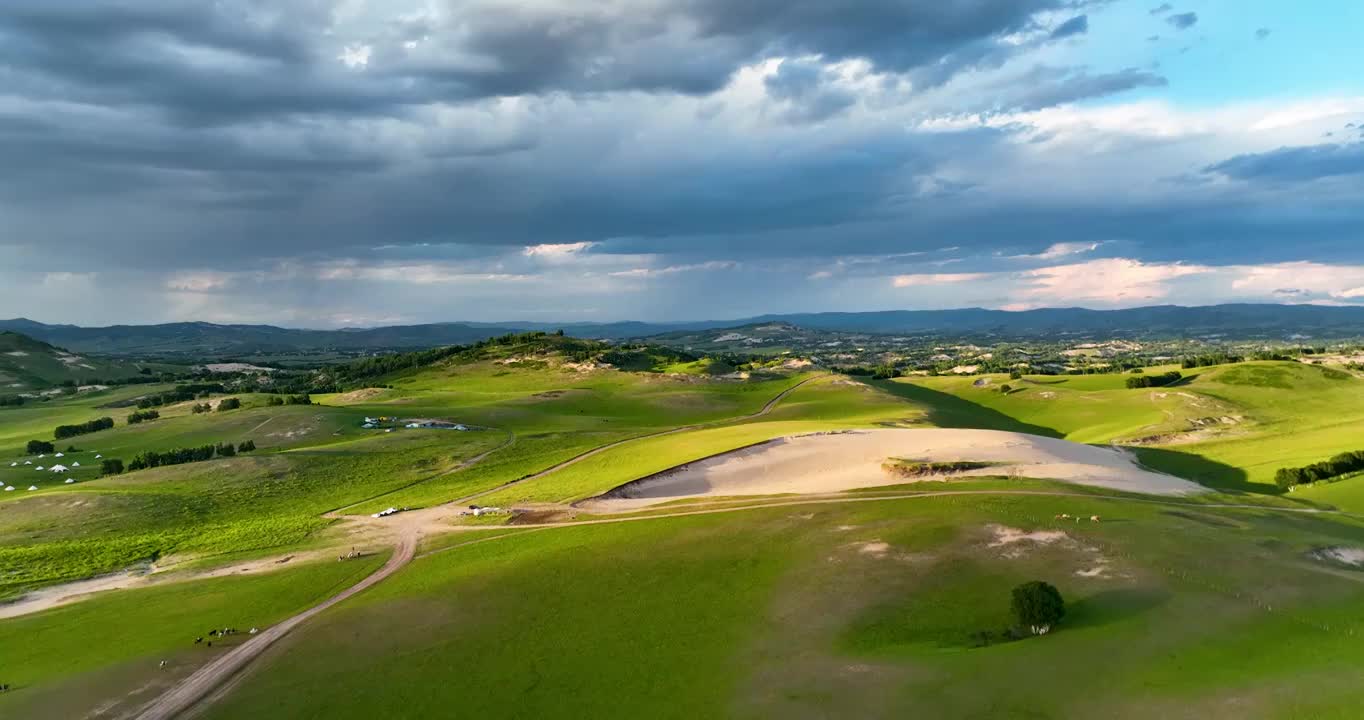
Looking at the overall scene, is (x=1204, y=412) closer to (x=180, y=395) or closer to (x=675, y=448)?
(x=675, y=448)

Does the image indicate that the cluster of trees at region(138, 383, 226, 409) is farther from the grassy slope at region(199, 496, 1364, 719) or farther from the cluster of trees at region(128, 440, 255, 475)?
the grassy slope at region(199, 496, 1364, 719)

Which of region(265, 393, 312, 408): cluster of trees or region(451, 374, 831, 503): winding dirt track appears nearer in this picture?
region(451, 374, 831, 503): winding dirt track

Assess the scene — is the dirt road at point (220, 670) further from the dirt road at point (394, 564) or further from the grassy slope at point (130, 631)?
the grassy slope at point (130, 631)

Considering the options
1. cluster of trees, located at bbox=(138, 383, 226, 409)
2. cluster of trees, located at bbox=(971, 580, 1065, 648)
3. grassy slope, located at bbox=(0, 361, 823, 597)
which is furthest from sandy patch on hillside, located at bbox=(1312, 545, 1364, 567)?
cluster of trees, located at bbox=(138, 383, 226, 409)


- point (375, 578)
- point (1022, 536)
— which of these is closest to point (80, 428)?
point (375, 578)

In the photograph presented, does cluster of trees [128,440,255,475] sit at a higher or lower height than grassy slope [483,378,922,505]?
higher

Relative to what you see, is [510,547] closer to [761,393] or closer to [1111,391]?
[761,393]

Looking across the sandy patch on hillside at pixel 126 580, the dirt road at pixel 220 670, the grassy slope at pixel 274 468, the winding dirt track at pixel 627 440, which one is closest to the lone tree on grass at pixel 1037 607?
the dirt road at pixel 220 670
